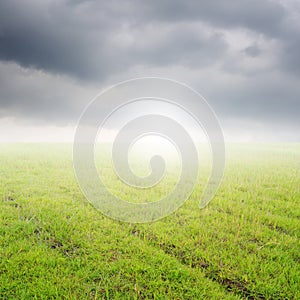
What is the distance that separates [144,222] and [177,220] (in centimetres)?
94

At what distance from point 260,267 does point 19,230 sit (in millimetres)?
5789

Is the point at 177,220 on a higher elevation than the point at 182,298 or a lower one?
higher

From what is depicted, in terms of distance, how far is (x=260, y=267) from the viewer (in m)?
5.67

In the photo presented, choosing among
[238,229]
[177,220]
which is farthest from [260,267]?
[177,220]

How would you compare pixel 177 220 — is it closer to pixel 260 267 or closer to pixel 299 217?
pixel 260 267

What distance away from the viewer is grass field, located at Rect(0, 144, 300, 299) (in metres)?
5.10

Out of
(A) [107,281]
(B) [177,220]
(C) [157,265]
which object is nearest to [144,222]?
(B) [177,220]

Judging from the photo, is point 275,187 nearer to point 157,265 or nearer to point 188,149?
point 157,265

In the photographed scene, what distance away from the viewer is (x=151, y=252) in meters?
6.15

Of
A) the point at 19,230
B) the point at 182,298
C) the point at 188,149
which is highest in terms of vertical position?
the point at 188,149

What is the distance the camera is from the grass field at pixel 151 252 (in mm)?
5102

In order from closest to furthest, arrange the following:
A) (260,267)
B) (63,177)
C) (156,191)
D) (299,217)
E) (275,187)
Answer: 1. (260,267)
2. (299,217)
3. (156,191)
4. (275,187)
5. (63,177)

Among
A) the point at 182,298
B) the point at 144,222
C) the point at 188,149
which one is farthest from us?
the point at 188,149

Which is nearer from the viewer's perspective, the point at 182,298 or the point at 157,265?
the point at 182,298
